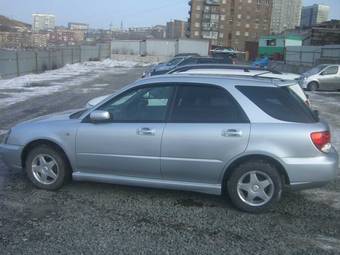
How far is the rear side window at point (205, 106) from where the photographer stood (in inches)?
225

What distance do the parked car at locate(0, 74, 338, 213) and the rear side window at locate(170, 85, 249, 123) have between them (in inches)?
0.5

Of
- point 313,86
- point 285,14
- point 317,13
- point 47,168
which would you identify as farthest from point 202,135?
point 285,14

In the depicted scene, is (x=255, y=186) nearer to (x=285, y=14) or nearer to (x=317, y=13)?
(x=317, y=13)

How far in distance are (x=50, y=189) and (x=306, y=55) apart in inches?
1524

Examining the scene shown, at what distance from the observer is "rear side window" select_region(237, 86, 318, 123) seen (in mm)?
5645

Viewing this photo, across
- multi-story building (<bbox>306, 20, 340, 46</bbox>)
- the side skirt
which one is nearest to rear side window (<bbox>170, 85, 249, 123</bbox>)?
the side skirt

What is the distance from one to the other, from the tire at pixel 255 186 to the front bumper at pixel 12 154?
2.74m

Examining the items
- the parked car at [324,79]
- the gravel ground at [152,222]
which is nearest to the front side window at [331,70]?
the parked car at [324,79]

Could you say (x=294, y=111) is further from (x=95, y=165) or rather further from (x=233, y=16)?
(x=233, y=16)

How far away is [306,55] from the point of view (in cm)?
4209

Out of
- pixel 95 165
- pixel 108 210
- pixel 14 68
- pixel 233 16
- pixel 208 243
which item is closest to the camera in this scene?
pixel 208 243

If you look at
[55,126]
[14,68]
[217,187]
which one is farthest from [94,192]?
[14,68]

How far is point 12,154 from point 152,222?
7.43 feet

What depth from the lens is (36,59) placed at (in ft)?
111
